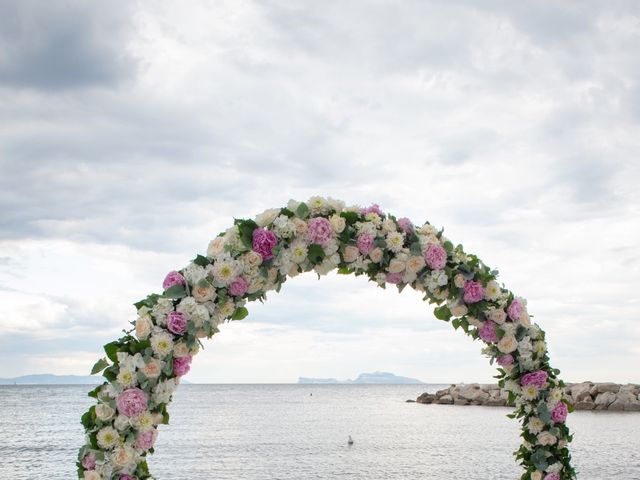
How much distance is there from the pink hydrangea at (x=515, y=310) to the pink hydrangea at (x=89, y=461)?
11.2 ft

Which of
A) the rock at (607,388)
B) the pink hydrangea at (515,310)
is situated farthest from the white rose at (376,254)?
the rock at (607,388)

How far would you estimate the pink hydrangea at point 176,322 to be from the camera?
4891 mm

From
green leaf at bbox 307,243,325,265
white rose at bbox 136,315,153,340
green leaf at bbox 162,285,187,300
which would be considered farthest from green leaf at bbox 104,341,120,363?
green leaf at bbox 307,243,325,265

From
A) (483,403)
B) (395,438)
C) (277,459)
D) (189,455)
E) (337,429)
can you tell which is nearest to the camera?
(277,459)

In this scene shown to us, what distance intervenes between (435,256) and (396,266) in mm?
319

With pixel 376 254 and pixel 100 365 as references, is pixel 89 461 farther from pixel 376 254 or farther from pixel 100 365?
pixel 376 254

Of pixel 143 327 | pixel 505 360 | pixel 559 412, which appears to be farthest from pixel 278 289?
pixel 559 412

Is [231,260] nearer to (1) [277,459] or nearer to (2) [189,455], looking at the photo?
(1) [277,459]

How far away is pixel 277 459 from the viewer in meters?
23.9

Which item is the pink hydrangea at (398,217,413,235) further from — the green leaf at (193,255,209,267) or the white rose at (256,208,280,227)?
the green leaf at (193,255,209,267)

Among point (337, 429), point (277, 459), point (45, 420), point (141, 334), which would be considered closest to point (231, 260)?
point (141, 334)

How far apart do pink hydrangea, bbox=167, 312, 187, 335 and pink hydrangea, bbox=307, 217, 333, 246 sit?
1090 millimetres

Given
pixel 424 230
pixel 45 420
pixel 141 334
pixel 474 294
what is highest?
pixel 424 230

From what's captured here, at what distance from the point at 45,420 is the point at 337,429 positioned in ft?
76.4
